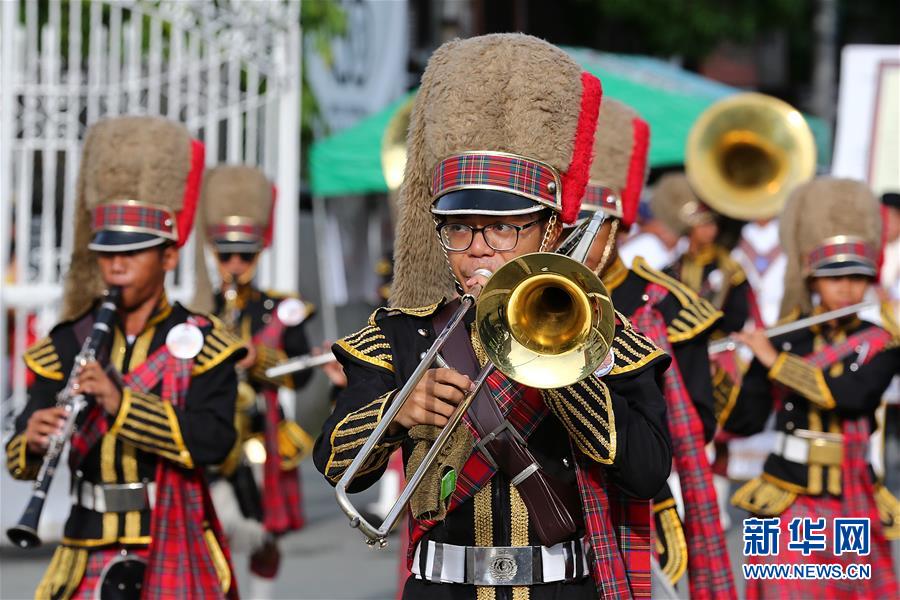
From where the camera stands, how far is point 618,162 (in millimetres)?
5461

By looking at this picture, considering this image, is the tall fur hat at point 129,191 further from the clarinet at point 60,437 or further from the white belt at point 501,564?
the white belt at point 501,564

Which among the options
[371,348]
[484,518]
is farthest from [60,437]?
[484,518]

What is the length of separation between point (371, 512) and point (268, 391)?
7.88ft

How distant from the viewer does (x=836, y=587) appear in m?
6.04

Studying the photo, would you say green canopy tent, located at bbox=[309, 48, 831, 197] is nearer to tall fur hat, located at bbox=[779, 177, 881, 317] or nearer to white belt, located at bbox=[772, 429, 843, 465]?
tall fur hat, located at bbox=[779, 177, 881, 317]

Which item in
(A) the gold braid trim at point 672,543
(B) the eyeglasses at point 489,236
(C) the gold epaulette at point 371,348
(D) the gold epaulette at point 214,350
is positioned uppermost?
(D) the gold epaulette at point 214,350

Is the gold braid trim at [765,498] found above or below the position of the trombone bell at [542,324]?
below

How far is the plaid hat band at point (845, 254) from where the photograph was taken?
6.58m

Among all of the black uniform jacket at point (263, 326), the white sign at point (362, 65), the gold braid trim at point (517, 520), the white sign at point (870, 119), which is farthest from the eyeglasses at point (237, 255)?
the white sign at point (362, 65)

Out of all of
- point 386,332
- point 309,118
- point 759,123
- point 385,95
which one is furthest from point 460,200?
point 385,95

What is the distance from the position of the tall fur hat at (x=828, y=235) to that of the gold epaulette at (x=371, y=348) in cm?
338

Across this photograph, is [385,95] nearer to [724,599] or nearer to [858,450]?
[858,450]

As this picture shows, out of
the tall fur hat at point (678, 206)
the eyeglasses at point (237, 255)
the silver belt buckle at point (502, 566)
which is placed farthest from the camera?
the tall fur hat at point (678, 206)

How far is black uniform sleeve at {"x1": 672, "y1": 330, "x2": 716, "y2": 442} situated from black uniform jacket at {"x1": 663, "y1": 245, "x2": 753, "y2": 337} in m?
3.29
